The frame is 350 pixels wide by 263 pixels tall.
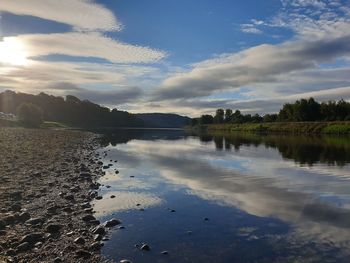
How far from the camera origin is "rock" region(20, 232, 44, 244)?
12850 millimetres

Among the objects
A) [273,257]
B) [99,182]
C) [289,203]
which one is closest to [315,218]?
[289,203]

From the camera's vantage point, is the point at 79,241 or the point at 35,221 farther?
the point at 35,221

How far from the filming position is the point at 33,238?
43.0ft

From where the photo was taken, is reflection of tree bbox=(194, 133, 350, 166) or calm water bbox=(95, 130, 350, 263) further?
reflection of tree bbox=(194, 133, 350, 166)

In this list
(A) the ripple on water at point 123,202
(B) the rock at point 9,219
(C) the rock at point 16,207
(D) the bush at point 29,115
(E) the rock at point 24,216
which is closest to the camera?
(B) the rock at point 9,219

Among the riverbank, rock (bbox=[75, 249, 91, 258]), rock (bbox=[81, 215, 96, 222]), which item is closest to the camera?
rock (bbox=[75, 249, 91, 258])

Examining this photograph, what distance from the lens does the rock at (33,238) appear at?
12.9 metres

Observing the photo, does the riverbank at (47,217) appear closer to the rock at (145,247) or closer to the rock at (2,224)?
the rock at (2,224)

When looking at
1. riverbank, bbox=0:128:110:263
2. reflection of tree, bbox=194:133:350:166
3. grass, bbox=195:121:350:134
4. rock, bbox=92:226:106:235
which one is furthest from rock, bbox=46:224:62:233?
grass, bbox=195:121:350:134

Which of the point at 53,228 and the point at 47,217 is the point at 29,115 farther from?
the point at 53,228

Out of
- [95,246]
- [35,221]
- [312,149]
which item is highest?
[35,221]

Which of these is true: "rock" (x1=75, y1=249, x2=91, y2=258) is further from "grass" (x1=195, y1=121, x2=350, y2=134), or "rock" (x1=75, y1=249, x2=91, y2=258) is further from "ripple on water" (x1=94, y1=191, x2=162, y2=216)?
"grass" (x1=195, y1=121, x2=350, y2=134)

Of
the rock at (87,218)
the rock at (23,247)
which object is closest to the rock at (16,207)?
the rock at (87,218)

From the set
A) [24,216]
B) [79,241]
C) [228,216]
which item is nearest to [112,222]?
[79,241]
